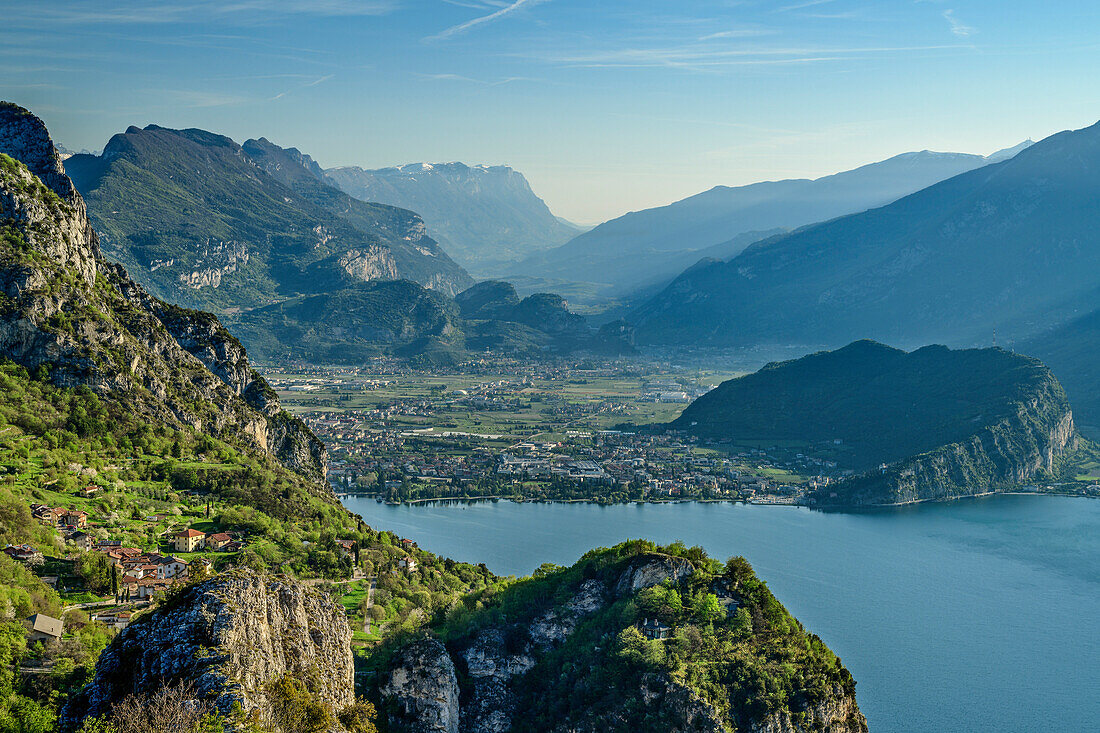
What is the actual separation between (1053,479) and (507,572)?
7653 cm

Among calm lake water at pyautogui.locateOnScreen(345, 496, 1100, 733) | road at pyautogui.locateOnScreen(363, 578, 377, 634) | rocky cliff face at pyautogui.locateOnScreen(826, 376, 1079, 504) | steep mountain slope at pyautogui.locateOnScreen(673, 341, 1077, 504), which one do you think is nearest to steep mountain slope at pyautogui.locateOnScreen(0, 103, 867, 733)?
road at pyautogui.locateOnScreen(363, 578, 377, 634)

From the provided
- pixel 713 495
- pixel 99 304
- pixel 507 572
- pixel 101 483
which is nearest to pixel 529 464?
pixel 713 495

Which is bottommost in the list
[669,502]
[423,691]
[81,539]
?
[669,502]

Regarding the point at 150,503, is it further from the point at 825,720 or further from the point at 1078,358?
the point at 1078,358

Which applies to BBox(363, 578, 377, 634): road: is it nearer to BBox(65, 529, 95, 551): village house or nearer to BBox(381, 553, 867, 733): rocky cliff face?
BBox(381, 553, 867, 733): rocky cliff face

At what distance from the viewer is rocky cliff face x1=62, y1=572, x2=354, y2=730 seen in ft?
89.4

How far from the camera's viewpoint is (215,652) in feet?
90.9

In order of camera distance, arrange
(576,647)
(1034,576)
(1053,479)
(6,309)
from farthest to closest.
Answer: (1053,479), (1034,576), (6,309), (576,647)

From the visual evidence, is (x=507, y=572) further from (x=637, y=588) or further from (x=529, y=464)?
(x=529, y=464)

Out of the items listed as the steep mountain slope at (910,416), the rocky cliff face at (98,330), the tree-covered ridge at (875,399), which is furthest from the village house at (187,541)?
the tree-covered ridge at (875,399)

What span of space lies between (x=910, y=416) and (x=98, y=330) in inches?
4137

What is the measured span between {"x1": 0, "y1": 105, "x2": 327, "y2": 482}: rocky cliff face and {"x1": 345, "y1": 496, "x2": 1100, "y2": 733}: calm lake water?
18075 millimetres

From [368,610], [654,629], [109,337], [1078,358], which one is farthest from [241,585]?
[1078,358]

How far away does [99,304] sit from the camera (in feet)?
210
